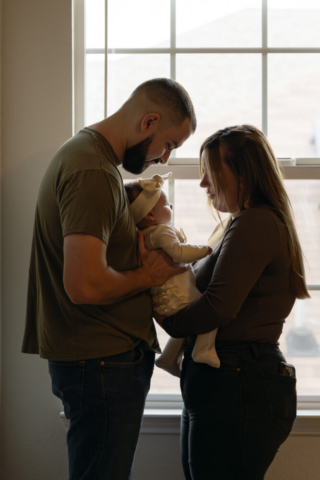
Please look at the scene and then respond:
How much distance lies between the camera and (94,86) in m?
2.08

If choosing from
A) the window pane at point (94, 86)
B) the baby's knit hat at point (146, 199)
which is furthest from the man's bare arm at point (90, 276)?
the window pane at point (94, 86)

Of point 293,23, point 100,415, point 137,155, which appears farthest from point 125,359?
point 293,23

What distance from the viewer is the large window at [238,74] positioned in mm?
2078

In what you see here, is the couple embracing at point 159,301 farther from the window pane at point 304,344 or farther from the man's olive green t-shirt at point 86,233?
the window pane at point 304,344

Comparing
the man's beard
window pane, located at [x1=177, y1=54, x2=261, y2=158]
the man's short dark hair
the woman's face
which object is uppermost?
window pane, located at [x1=177, y1=54, x2=261, y2=158]

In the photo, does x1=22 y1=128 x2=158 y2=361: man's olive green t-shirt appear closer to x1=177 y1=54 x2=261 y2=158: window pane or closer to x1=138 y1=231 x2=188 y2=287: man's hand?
x1=138 y1=231 x2=188 y2=287: man's hand

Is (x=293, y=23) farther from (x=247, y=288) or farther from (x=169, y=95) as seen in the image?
(x=247, y=288)

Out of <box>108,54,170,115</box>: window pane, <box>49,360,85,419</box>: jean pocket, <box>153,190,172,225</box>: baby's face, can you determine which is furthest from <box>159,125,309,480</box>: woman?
<box>108,54,170,115</box>: window pane

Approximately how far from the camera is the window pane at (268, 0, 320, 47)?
2.08 meters

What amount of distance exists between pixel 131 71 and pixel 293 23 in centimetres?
82

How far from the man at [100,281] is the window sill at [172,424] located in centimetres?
60

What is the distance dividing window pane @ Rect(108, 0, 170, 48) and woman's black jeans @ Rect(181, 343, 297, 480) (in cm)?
151

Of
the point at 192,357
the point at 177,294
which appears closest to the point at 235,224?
the point at 177,294

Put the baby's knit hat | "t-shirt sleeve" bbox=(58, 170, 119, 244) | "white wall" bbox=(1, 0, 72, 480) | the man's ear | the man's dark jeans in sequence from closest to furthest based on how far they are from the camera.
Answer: "t-shirt sleeve" bbox=(58, 170, 119, 244)
the man's dark jeans
the man's ear
the baby's knit hat
"white wall" bbox=(1, 0, 72, 480)
